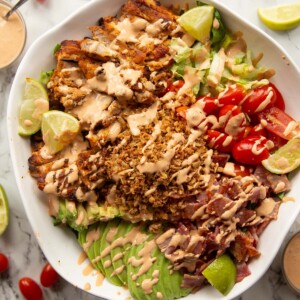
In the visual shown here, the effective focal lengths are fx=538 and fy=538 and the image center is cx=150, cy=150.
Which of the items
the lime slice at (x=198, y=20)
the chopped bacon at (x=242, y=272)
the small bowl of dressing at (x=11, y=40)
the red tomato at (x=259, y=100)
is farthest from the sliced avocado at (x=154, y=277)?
the small bowl of dressing at (x=11, y=40)

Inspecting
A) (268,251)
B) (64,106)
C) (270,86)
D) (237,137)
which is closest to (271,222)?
(268,251)

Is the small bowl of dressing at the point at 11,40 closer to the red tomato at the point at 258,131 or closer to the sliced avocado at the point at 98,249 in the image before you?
the sliced avocado at the point at 98,249

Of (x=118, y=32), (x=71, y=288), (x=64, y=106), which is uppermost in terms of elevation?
(x=118, y=32)

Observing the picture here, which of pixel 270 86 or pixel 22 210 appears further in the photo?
pixel 22 210

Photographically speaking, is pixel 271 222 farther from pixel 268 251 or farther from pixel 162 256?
pixel 162 256

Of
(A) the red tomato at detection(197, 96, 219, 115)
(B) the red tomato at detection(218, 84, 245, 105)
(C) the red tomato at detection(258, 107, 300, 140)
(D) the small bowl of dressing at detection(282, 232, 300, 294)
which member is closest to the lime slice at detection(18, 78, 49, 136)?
(A) the red tomato at detection(197, 96, 219, 115)

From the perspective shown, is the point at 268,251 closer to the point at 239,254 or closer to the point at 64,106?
the point at 239,254

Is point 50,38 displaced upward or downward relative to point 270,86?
upward
